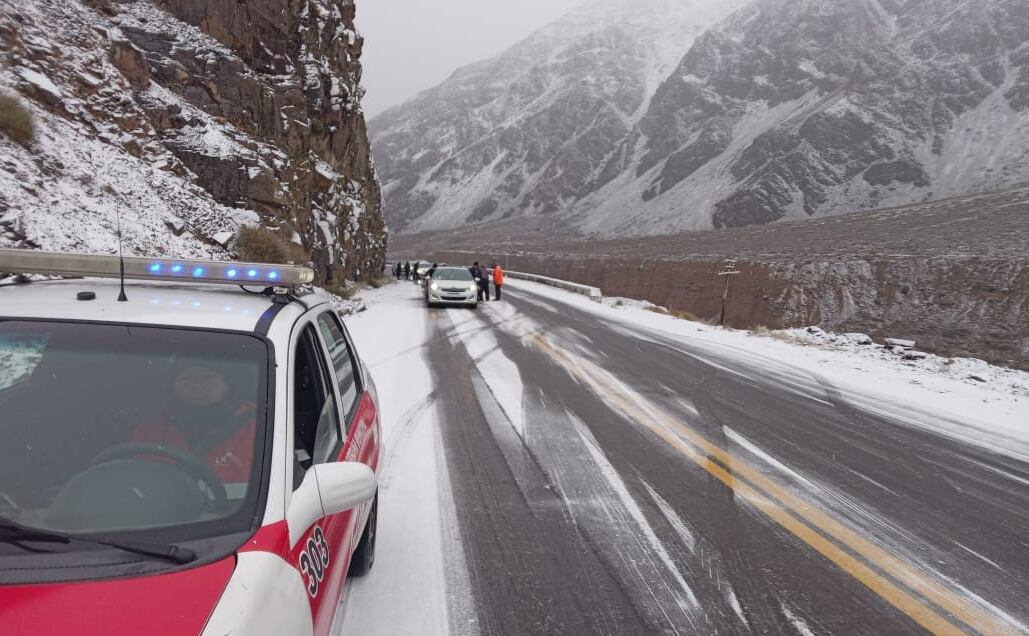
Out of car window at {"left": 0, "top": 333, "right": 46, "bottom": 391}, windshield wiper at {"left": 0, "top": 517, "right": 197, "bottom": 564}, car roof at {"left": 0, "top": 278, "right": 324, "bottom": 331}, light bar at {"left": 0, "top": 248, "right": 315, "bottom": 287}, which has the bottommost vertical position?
windshield wiper at {"left": 0, "top": 517, "right": 197, "bottom": 564}

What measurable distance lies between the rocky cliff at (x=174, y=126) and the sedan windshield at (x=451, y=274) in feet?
14.8

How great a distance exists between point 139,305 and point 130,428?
1.78 ft

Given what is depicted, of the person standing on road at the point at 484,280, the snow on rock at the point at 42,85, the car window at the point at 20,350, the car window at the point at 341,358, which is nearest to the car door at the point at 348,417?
the car window at the point at 341,358

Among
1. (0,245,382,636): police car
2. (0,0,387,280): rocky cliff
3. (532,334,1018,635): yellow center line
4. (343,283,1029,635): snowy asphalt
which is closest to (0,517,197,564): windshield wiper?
(0,245,382,636): police car

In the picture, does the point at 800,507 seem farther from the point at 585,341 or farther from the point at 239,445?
the point at 585,341

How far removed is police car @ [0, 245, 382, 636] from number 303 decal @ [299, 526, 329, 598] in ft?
0.03

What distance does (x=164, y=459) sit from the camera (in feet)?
6.56

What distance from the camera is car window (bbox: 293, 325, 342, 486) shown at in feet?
7.59

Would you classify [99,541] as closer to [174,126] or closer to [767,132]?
[174,126]

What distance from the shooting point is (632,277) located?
46656 millimetres

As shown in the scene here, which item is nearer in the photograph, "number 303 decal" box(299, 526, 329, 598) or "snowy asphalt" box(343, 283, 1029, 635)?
"number 303 decal" box(299, 526, 329, 598)

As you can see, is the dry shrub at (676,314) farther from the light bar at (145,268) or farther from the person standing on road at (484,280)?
the light bar at (145,268)

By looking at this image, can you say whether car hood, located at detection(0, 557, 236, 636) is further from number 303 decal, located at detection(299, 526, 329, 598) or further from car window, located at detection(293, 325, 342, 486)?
car window, located at detection(293, 325, 342, 486)

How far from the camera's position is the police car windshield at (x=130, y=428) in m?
1.81
